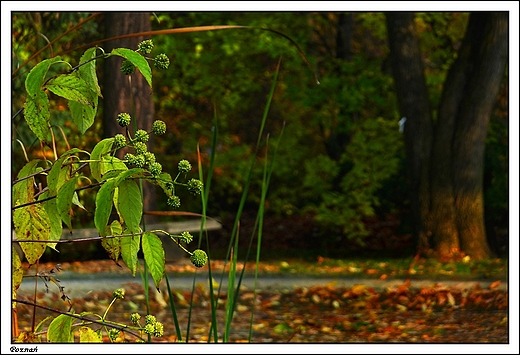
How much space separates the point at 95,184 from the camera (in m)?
1.59

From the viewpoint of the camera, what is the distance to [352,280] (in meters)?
7.62

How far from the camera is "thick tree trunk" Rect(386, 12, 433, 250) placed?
9836mm

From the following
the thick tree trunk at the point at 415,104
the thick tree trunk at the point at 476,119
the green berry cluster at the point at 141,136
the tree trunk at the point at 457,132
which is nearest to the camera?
the green berry cluster at the point at 141,136

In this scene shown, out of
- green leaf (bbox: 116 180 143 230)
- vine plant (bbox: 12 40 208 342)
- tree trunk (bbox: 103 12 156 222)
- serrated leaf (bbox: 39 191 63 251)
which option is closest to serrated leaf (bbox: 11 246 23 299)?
vine plant (bbox: 12 40 208 342)

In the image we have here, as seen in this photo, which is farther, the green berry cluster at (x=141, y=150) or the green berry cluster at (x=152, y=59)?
the green berry cluster at (x=152, y=59)

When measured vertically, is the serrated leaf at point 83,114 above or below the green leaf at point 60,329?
above

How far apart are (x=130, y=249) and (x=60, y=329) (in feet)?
1.01

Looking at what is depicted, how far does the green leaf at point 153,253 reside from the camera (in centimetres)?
157

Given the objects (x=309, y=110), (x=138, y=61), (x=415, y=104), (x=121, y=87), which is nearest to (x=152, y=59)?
(x=138, y=61)

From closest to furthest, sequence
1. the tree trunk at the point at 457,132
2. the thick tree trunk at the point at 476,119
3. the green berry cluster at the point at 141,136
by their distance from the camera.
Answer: the green berry cluster at the point at 141,136
the thick tree trunk at the point at 476,119
the tree trunk at the point at 457,132

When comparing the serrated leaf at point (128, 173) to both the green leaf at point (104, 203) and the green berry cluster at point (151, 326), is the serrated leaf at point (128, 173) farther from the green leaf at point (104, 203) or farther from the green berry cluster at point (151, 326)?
the green berry cluster at point (151, 326)

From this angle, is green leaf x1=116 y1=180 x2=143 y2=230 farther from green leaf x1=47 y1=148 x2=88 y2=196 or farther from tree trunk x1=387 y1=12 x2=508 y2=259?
tree trunk x1=387 y1=12 x2=508 y2=259

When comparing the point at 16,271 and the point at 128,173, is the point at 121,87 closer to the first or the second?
the point at 16,271

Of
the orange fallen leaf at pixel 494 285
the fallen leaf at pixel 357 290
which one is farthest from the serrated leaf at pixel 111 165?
the orange fallen leaf at pixel 494 285
